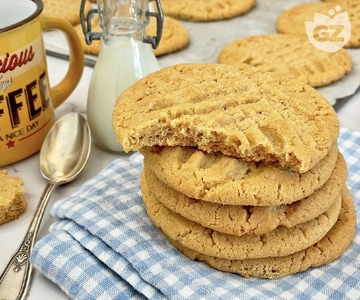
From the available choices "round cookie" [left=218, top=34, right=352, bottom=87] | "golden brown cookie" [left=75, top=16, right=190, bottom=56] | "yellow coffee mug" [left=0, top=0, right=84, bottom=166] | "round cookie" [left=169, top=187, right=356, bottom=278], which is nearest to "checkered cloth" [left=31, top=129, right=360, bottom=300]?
"round cookie" [left=169, top=187, right=356, bottom=278]

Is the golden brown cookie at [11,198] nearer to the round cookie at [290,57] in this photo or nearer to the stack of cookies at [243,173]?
the stack of cookies at [243,173]

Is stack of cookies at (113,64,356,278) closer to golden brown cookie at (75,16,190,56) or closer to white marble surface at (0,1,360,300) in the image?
white marble surface at (0,1,360,300)

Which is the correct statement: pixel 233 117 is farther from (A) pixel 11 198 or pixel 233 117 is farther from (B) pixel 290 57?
(B) pixel 290 57

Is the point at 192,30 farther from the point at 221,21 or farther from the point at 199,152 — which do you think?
the point at 199,152

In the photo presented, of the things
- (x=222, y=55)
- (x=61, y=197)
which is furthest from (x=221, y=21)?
(x=61, y=197)

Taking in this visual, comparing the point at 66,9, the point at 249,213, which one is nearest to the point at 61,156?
the point at 249,213

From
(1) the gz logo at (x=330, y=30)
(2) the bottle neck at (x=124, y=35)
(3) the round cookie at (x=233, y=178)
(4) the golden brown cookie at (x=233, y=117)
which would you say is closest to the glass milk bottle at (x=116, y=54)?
(2) the bottle neck at (x=124, y=35)

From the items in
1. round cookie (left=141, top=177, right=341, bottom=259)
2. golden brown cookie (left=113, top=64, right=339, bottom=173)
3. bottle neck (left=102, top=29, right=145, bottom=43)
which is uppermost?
golden brown cookie (left=113, top=64, right=339, bottom=173)
